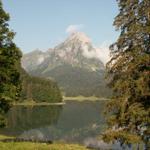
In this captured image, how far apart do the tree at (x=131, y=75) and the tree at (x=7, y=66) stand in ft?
46.9

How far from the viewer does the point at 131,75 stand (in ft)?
95.8

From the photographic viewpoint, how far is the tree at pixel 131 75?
2786 centimetres

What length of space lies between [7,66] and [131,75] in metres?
17.1

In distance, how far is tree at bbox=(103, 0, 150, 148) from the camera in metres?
27.9

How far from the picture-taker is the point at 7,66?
41.1 metres

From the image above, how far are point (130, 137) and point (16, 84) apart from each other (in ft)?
60.8

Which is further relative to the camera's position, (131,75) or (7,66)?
(7,66)

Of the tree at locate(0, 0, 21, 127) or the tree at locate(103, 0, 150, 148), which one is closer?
the tree at locate(103, 0, 150, 148)

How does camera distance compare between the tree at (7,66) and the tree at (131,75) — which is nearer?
the tree at (131,75)

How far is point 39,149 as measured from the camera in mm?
30750

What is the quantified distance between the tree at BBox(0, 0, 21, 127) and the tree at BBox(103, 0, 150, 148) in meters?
14.3

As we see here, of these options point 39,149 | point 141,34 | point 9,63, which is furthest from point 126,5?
point 9,63

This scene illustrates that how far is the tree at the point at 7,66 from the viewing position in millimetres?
40312

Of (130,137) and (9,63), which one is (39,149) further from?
(9,63)
